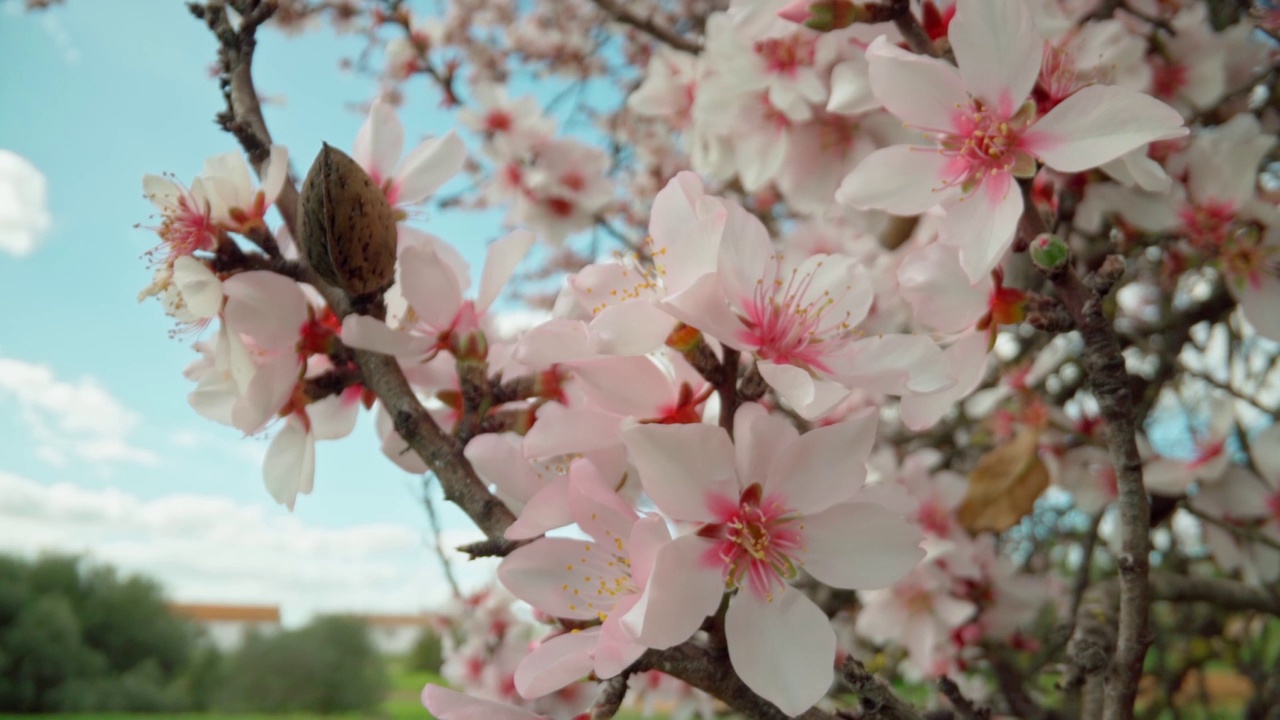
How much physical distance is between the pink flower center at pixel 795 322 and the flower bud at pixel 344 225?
25 cm

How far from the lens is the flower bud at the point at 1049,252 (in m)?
0.61

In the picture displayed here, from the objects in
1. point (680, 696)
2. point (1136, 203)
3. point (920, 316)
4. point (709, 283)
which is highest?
point (709, 283)

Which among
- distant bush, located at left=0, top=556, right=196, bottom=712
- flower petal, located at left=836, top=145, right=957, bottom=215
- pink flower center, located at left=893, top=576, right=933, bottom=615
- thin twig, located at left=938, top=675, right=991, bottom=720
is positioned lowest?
distant bush, located at left=0, top=556, right=196, bottom=712

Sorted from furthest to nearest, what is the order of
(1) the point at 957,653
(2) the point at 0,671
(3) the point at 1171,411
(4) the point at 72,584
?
(4) the point at 72,584 < (2) the point at 0,671 < (3) the point at 1171,411 < (1) the point at 957,653

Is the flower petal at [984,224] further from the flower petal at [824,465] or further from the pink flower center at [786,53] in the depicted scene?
the pink flower center at [786,53]

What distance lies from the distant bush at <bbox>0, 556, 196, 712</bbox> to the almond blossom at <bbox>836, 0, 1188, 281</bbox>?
7.26 metres

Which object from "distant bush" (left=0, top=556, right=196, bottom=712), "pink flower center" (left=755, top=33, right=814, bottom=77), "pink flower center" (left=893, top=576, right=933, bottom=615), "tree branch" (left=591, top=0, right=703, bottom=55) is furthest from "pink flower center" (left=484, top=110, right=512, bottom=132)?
"distant bush" (left=0, top=556, right=196, bottom=712)

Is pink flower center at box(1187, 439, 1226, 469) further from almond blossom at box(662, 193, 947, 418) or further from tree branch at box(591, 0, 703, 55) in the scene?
tree branch at box(591, 0, 703, 55)

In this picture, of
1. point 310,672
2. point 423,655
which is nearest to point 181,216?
point 423,655

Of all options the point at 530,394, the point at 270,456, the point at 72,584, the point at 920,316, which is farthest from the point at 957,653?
the point at 72,584

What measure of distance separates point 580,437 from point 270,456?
1.05 ft

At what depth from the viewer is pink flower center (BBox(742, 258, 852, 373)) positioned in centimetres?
54

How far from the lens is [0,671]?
18.9 ft

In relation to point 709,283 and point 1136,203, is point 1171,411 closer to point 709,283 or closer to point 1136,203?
point 1136,203
